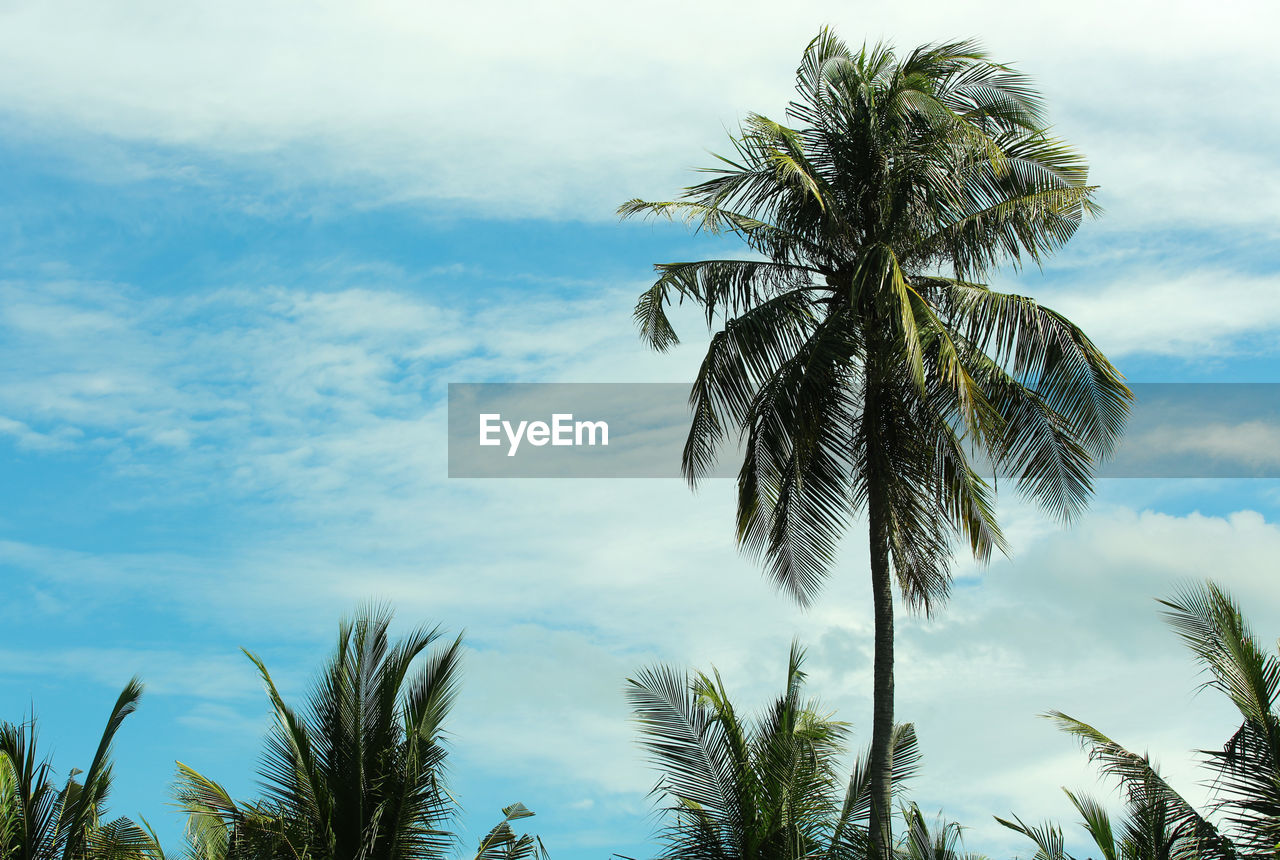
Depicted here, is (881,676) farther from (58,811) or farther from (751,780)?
(58,811)

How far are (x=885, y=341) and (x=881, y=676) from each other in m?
4.35

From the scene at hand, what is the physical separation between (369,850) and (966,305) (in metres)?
10.3

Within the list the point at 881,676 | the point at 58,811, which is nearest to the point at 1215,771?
the point at 881,676

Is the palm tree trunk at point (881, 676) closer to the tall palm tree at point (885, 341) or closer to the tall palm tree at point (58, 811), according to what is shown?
the tall palm tree at point (885, 341)

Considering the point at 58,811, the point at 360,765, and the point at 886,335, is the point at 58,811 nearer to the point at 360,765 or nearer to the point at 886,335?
the point at 360,765

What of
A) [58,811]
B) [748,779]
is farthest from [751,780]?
[58,811]

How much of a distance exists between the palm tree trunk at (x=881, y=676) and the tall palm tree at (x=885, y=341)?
3 cm

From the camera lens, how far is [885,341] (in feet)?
54.0

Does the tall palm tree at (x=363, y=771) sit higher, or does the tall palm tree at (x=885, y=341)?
the tall palm tree at (x=885, y=341)

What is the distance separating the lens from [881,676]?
53.9 ft

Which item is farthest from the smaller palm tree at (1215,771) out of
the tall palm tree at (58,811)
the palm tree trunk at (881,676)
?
the tall palm tree at (58,811)

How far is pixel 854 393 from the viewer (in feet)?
56.5

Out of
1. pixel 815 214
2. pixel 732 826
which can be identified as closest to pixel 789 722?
pixel 732 826

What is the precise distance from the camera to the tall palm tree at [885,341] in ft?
54.6
